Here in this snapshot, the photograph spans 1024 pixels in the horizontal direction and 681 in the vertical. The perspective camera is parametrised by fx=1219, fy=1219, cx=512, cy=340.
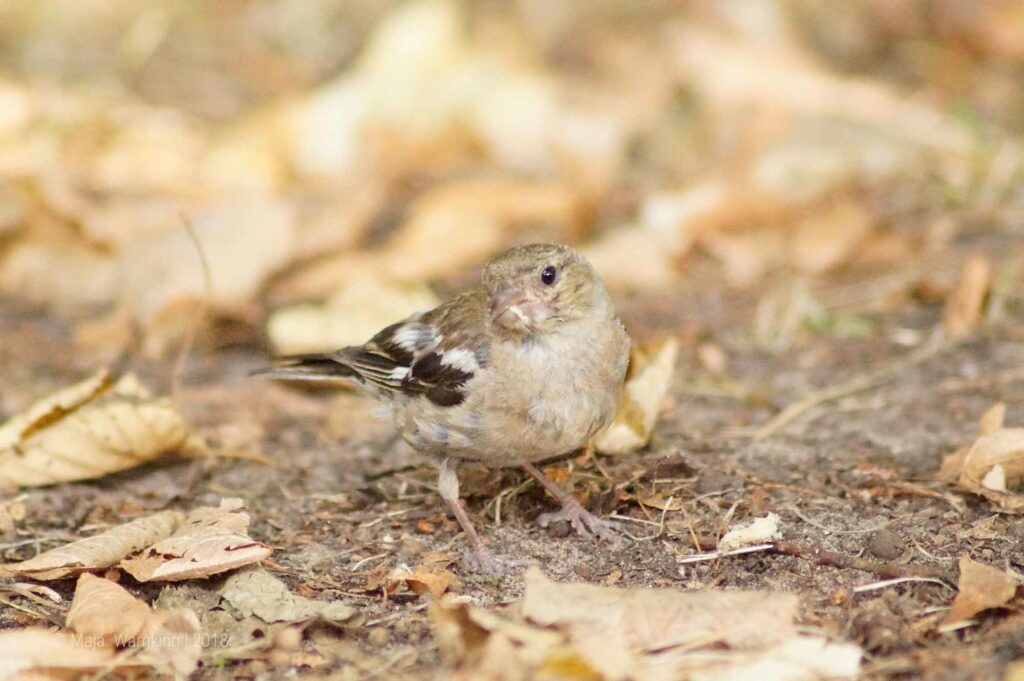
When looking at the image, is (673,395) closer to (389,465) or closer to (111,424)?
(389,465)

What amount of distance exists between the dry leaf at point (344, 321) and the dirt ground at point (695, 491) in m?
0.27

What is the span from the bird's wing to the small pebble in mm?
1398

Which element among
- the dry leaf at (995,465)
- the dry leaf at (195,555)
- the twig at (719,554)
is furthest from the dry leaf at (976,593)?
the dry leaf at (195,555)

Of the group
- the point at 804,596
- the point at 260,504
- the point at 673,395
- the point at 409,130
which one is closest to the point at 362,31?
the point at 409,130

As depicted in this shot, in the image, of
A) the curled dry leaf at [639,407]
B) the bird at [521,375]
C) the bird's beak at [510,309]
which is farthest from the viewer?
the curled dry leaf at [639,407]

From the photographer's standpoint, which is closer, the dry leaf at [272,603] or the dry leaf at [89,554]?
the dry leaf at [272,603]

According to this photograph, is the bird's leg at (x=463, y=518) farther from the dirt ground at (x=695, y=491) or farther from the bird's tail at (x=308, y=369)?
the bird's tail at (x=308, y=369)

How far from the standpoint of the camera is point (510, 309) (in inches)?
165

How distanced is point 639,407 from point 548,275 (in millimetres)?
679

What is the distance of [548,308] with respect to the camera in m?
4.21

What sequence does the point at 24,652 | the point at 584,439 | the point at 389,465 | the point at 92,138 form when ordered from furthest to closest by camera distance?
the point at 92,138
the point at 389,465
the point at 584,439
the point at 24,652

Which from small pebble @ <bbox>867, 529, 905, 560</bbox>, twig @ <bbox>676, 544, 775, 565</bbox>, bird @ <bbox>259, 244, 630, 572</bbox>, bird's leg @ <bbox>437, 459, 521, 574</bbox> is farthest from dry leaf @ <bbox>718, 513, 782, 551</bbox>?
bird's leg @ <bbox>437, 459, 521, 574</bbox>

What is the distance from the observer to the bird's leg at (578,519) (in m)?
3.90

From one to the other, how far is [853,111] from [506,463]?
17.9ft
